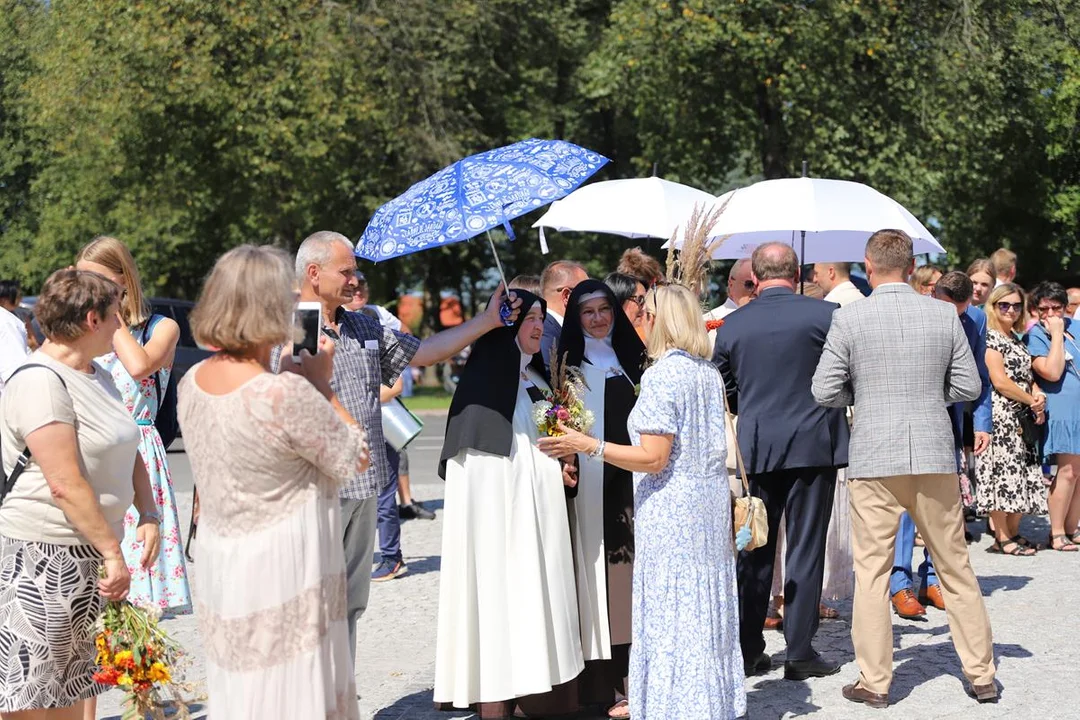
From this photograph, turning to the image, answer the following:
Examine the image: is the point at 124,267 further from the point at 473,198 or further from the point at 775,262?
the point at 775,262

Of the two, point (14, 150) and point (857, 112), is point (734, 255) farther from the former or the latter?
point (14, 150)

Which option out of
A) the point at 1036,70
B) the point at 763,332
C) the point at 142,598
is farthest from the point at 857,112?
the point at 142,598

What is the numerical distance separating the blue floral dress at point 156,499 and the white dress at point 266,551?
6.51 feet

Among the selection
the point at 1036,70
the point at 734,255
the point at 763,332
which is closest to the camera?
the point at 763,332

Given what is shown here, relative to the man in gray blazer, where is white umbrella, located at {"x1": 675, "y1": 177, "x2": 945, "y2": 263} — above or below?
above

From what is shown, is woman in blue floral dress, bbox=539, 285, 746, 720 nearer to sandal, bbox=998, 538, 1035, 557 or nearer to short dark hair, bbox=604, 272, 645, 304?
short dark hair, bbox=604, 272, 645, 304

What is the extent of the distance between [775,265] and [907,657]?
2250 millimetres

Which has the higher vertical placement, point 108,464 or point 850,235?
point 850,235

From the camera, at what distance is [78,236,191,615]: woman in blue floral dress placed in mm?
5605

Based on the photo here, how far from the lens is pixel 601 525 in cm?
603

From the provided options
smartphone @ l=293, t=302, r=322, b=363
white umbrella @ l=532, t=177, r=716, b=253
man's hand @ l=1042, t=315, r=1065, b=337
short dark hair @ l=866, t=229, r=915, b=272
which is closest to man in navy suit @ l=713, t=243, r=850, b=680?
short dark hair @ l=866, t=229, r=915, b=272

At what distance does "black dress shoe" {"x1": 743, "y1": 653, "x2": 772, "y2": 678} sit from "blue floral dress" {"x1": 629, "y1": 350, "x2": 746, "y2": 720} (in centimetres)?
120

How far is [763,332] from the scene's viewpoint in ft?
21.4

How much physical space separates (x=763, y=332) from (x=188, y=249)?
94.2 ft
